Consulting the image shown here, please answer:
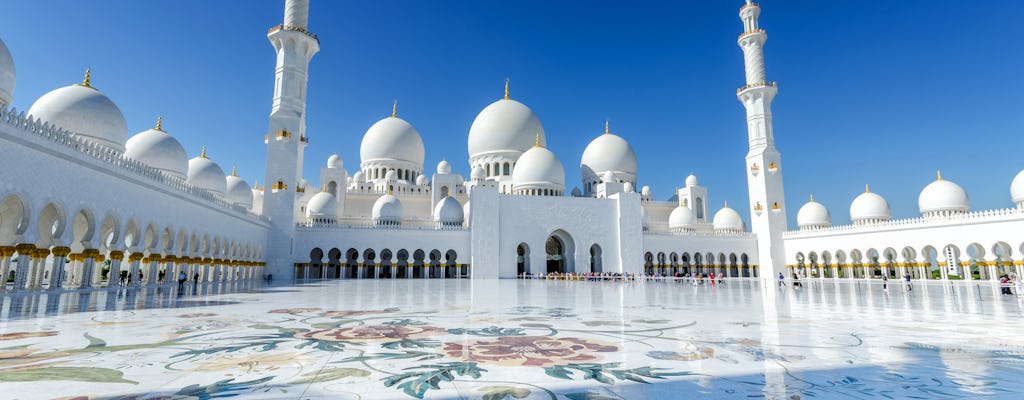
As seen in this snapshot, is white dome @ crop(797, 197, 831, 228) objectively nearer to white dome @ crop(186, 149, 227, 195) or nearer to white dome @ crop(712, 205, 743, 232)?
white dome @ crop(712, 205, 743, 232)

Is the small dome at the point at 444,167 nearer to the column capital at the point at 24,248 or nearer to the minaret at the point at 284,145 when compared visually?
the minaret at the point at 284,145

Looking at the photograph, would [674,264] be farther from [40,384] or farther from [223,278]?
[40,384]

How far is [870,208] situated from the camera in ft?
91.1

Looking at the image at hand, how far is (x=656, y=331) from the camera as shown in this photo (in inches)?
179

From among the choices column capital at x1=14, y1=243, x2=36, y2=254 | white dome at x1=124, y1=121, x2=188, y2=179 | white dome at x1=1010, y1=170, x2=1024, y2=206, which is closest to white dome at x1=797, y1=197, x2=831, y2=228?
white dome at x1=1010, y1=170, x2=1024, y2=206

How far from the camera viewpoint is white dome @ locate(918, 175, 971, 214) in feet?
79.9

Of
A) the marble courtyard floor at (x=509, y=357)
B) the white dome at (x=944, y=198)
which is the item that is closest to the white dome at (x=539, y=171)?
the white dome at (x=944, y=198)

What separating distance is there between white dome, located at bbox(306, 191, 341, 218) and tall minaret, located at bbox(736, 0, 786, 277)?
23519 mm

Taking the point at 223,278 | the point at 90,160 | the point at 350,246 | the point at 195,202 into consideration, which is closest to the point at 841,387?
the point at 90,160

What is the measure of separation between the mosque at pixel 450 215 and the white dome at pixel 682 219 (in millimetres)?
90

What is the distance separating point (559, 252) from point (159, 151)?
19875 millimetres

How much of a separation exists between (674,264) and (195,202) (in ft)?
80.4

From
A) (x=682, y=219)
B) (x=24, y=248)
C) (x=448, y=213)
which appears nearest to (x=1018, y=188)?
(x=682, y=219)

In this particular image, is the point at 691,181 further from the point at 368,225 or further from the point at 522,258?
the point at 368,225
